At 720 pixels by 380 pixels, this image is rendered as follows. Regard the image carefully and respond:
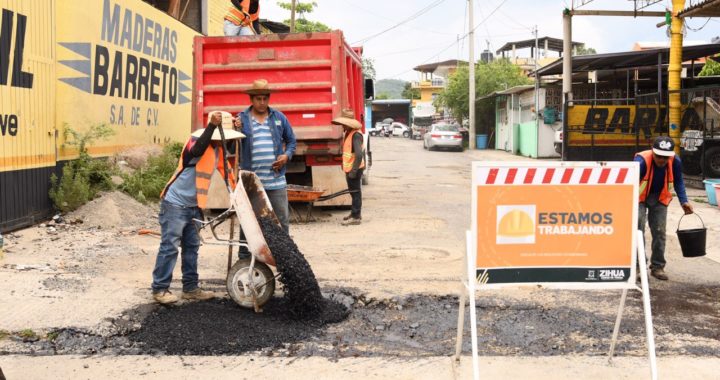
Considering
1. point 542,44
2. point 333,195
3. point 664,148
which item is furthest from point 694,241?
point 542,44

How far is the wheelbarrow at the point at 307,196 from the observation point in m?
10.8

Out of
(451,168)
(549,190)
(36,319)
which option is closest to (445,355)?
(549,190)

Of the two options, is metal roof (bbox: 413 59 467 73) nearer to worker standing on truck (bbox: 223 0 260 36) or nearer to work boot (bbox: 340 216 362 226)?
worker standing on truck (bbox: 223 0 260 36)

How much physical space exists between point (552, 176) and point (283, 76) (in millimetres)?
7221

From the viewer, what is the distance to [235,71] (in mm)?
11133

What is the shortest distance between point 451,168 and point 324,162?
42.5ft

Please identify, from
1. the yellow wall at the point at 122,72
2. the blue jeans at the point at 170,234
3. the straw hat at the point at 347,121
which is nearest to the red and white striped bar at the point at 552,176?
the blue jeans at the point at 170,234

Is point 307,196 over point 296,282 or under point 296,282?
over

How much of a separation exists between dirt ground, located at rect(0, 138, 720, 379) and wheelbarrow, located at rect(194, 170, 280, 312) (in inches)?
6.0

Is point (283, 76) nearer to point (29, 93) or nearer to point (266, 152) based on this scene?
point (29, 93)

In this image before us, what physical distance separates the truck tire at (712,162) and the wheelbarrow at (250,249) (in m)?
13.1

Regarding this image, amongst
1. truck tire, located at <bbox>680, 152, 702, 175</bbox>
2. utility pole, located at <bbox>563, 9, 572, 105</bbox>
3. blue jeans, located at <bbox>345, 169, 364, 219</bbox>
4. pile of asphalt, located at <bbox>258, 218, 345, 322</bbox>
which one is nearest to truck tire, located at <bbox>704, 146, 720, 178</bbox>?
truck tire, located at <bbox>680, 152, 702, 175</bbox>

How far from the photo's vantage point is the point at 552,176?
4.50 meters

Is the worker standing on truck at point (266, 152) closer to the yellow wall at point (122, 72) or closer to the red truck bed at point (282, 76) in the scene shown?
the red truck bed at point (282, 76)
